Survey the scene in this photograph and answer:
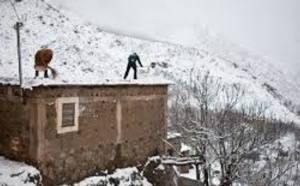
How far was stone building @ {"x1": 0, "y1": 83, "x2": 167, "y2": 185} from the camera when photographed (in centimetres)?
1056

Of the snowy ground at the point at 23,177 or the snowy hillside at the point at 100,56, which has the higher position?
the snowy hillside at the point at 100,56

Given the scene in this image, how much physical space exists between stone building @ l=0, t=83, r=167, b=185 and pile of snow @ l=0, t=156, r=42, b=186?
0.23m

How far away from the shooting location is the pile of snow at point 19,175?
10.0m

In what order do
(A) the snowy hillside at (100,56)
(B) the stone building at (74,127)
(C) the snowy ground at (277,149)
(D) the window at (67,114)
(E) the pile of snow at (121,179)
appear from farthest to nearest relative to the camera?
1. (A) the snowy hillside at (100,56)
2. (C) the snowy ground at (277,149)
3. (E) the pile of snow at (121,179)
4. (D) the window at (67,114)
5. (B) the stone building at (74,127)

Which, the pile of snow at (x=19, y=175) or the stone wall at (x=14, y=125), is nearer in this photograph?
the pile of snow at (x=19, y=175)

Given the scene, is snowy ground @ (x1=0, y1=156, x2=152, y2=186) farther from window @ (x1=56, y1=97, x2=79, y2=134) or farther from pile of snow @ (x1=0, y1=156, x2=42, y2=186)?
window @ (x1=56, y1=97, x2=79, y2=134)

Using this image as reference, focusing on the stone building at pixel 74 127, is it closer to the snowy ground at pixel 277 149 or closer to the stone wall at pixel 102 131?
the stone wall at pixel 102 131

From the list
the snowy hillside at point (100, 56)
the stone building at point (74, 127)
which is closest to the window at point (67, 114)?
the stone building at point (74, 127)

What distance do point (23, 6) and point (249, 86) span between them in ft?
81.8

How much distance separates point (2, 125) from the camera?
1154 cm

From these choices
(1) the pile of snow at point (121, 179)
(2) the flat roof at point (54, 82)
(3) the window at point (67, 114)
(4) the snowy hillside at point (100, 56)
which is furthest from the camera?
(4) the snowy hillside at point (100, 56)

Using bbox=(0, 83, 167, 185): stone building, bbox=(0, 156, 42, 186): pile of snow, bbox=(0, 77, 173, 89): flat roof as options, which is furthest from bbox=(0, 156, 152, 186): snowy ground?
bbox=(0, 77, 173, 89): flat roof

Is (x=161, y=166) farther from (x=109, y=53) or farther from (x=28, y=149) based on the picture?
(x=109, y=53)

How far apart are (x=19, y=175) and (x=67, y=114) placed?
7.22 ft
